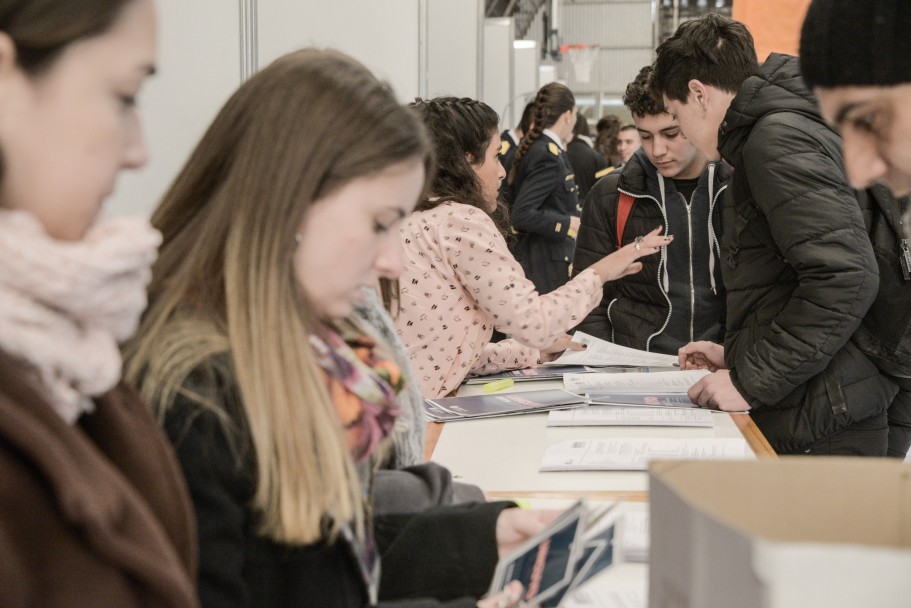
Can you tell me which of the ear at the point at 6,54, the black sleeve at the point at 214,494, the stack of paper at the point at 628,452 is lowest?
the stack of paper at the point at 628,452

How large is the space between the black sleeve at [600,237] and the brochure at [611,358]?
0.39 metres

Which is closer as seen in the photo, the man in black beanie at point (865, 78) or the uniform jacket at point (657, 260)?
the man in black beanie at point (865, 78)

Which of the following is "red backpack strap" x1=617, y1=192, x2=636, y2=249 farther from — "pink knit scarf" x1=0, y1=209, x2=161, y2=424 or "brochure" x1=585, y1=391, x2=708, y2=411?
"pink knit scarf" x1=0, y1=209, x2=161, y2=424

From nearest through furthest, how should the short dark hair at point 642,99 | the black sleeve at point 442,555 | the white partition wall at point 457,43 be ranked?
1. the black sleeve at point 442,555
2. the short dark hair at point 642,99
3. the white partition wall at point 457,43

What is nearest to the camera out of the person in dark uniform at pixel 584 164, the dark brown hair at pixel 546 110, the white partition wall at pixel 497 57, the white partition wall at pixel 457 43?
the dark brown hair at pixel 546 110

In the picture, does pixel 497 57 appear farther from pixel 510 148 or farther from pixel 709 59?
pixel 709 59

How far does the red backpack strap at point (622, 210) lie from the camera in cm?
316

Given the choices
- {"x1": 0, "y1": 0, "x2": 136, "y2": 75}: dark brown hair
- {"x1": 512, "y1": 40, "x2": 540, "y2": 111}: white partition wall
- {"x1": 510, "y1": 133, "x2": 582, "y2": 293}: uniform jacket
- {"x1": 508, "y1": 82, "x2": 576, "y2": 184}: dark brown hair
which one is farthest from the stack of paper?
{"x1": 512, "y1": 40, "x2": 540, "y2": 111}: white partition wall

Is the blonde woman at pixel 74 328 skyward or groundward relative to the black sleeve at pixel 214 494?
skyward

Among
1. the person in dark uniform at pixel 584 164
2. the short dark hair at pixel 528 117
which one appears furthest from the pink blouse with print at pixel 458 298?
the person in dark uniform at pixel 584 164

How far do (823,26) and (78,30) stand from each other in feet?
2.81

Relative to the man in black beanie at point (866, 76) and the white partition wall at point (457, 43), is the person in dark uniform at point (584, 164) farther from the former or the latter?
the man in black beanie at point (866, 76)

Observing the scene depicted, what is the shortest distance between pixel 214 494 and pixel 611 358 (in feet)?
6.24

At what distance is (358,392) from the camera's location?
43.7 inches
